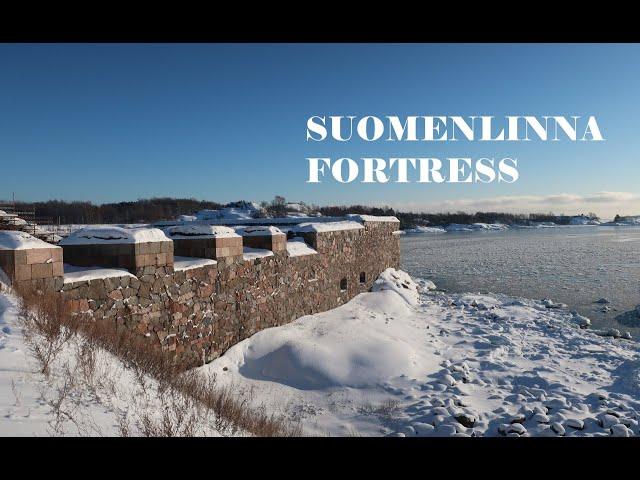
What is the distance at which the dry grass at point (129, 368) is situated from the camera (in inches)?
109

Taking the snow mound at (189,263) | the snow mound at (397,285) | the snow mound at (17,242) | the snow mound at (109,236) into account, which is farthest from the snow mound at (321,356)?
the snow mound at (397,285)

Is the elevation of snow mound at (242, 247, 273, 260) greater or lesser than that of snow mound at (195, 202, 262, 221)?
lesser

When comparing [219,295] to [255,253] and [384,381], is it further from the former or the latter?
[384,381]

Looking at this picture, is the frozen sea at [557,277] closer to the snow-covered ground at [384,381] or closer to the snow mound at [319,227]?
the snow-covered ground at [384,381]

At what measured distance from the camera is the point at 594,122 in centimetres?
641

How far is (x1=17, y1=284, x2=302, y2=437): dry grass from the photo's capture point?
2.78m

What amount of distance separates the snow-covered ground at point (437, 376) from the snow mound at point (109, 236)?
7.49 feet

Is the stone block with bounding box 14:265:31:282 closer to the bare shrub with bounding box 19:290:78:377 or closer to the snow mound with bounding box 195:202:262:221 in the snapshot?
the bare shrub with bounding box 19:290:78:377

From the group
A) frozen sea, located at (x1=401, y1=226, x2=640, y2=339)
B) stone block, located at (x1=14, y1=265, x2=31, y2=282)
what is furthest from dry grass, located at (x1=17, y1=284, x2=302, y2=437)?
frozen sea, located at (x1=401, y1=226, x2=640, y2=339)

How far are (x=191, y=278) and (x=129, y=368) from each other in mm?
2630

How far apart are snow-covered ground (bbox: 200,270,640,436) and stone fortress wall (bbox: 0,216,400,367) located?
1.43 ft

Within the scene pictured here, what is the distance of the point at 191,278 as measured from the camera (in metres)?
6.34

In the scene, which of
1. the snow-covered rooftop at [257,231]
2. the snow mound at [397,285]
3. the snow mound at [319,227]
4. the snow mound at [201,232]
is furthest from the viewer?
the snow mound at [397,285]

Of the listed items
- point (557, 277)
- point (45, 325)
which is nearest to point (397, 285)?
point (557, 277)
